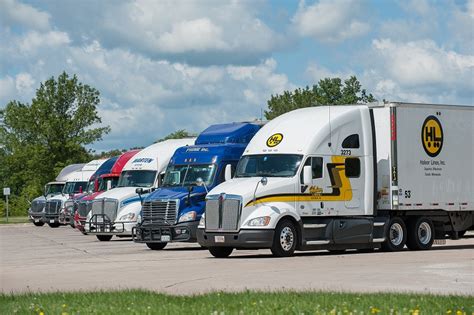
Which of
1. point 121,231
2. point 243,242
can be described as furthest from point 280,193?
point 121,231

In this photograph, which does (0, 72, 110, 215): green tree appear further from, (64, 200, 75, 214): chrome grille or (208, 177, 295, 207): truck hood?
(208, 177, 295, 207): truck hood

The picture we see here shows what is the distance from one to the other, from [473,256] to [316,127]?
16.4 feet

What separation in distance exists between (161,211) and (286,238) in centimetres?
552

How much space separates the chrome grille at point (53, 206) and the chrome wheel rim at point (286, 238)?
33285 mm

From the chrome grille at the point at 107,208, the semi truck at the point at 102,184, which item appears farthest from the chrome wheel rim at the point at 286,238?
the semi truck at the point at 102,184

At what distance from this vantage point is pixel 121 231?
1356 inches

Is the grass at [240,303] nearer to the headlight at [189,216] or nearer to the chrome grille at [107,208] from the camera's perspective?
the headlight at [189,216]

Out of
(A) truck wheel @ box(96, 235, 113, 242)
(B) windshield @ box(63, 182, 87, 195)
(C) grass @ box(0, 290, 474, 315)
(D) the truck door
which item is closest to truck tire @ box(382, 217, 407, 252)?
(D) the truck door

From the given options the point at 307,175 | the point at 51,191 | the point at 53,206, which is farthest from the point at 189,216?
the point at 51,191

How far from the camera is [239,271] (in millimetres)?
20141

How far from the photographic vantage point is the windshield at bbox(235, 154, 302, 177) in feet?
82.6

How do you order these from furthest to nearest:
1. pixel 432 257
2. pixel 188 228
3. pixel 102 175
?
pixel 102 175, pixel 188 228, pixel 432 257

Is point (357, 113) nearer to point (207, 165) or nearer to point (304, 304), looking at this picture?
point (207, 165)

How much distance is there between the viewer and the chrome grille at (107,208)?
1367 inches
